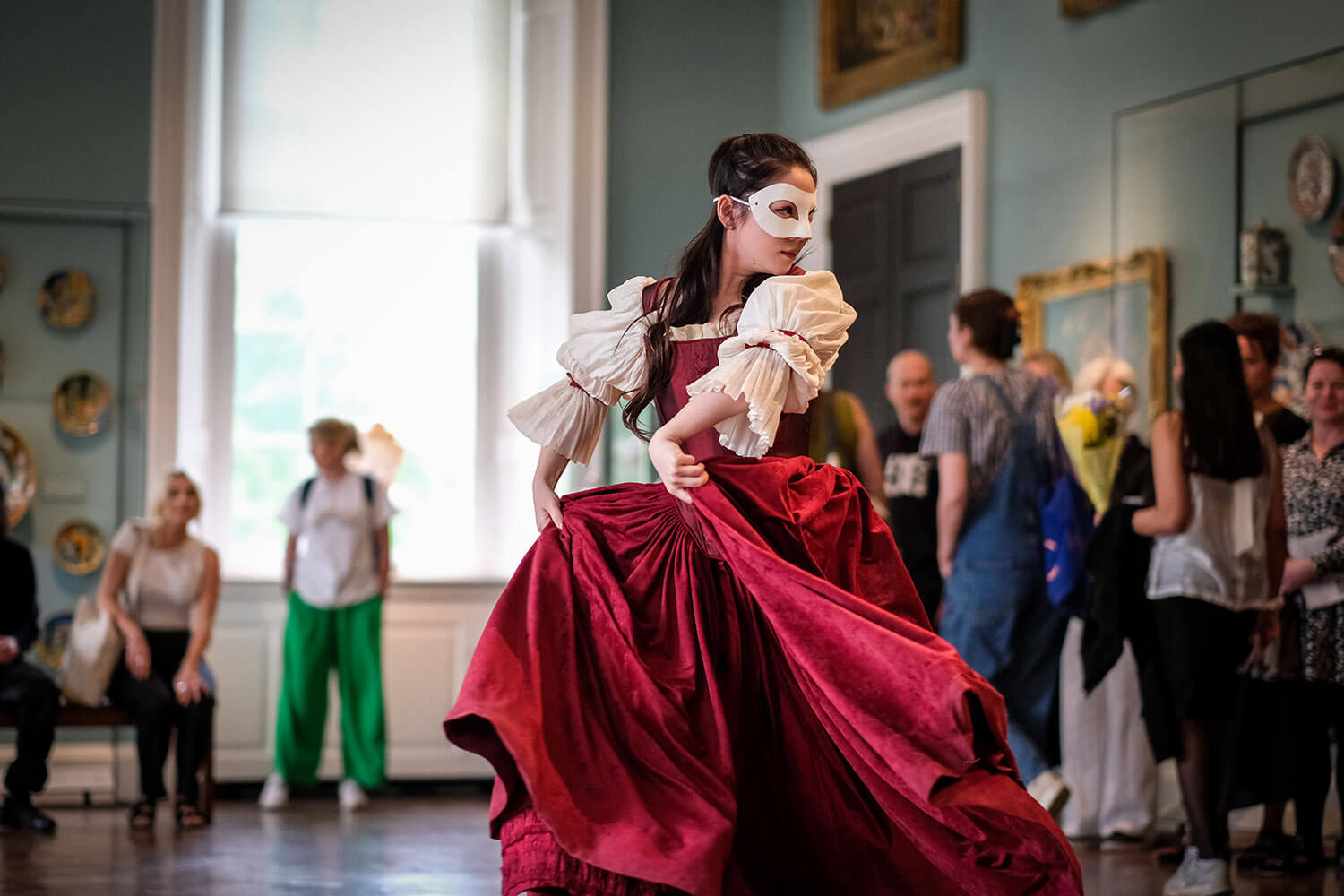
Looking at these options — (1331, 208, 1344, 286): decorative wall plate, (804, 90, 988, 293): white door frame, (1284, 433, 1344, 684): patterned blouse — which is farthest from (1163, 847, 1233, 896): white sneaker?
(804, 90, 988, 293): white door frame

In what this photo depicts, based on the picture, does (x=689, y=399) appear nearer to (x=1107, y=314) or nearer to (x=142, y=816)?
(x=1107, y=314)

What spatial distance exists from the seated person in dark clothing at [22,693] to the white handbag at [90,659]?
9cm

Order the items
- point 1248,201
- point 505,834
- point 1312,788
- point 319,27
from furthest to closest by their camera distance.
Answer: point 319,27 < point 1248,201 < point 1312,788 < point 505,834

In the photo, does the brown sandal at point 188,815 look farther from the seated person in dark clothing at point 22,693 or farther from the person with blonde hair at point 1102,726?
the person with blonde hair at point 1102,726

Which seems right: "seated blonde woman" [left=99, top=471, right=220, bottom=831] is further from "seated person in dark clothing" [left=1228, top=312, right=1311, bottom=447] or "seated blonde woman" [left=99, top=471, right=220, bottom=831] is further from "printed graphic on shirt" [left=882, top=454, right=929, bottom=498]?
"seated person in dark clothing" [left=1228, top=312, right=1311, bottom=447]

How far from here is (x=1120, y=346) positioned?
5.28 meters

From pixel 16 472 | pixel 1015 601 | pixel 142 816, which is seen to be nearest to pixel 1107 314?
pixel 1015 601

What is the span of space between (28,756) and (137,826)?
454 millimetres

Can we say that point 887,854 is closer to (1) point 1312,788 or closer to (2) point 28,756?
(1) point 1312,788

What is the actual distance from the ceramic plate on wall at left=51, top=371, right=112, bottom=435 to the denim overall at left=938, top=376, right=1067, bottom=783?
3.94 m

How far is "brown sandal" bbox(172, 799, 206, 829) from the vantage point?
5633 mm

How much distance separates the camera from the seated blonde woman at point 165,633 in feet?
18.6

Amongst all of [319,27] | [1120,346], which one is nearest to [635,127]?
[319,27]

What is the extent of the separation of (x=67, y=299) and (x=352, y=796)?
2422 mm
